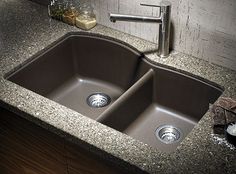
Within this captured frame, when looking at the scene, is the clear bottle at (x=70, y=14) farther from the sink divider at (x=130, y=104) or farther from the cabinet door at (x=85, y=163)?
the cabinet door at (x=85, y=163)

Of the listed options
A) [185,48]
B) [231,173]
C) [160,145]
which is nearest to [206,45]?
[185,48]

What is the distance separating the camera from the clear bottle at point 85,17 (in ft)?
5.51

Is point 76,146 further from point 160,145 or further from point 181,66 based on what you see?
point 181,66

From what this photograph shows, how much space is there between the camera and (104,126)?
49.3 inches

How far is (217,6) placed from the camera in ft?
4.54

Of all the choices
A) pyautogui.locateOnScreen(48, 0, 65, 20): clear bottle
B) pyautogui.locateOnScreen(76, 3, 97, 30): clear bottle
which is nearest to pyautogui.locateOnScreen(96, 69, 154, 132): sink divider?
pyautogui.locateOnScreen(76, 3, 97, 30): clear bottle

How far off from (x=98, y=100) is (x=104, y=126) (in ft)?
1.43

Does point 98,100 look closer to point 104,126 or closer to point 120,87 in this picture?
point 120,87

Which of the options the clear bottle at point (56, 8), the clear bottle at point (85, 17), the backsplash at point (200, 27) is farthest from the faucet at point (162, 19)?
the clear bottle at point (56, 8)

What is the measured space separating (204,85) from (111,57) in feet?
1.38

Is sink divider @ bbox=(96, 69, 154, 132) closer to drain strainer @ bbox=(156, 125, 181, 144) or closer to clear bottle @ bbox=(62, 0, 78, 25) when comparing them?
drain strainer @ bbox=(156, 125, 181, 144)

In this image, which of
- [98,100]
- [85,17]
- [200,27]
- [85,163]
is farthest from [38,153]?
[200,27]

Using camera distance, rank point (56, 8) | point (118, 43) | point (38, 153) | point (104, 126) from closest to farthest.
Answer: point (104, 126), point (38, 153), point (118, 43), point (56, 8)

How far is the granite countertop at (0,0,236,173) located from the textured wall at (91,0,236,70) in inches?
1.4
